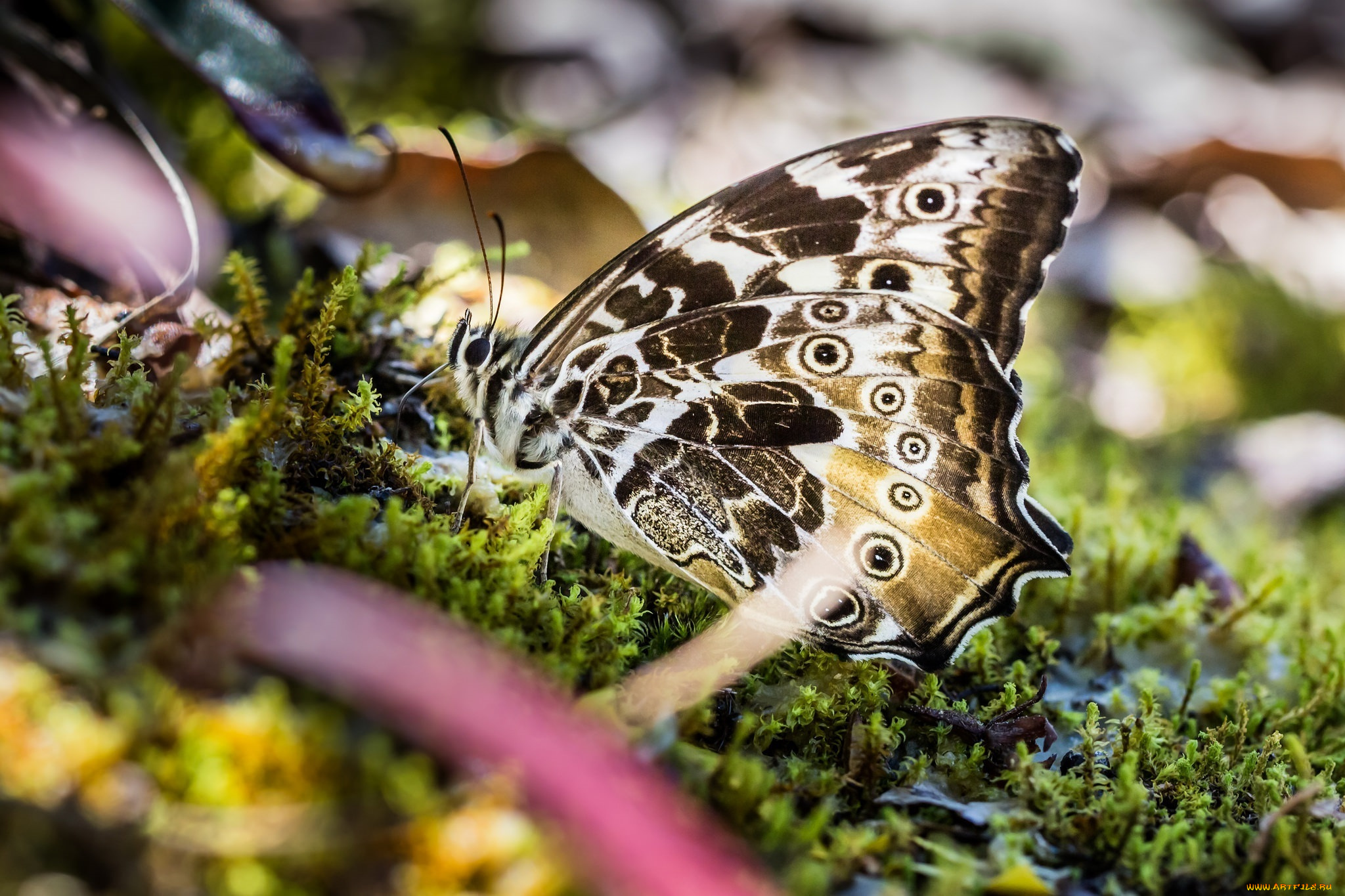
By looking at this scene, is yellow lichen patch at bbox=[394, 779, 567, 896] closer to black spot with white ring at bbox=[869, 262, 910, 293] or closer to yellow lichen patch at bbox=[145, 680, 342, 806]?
yellow lichen patch at bbox=[145, 680, 342, 806]

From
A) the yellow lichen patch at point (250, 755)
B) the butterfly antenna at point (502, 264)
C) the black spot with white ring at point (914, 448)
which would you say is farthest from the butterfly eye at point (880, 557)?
the yellow lichen patch at point (250, 755)

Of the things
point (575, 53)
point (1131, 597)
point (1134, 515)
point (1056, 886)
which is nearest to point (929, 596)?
point (1056, 886)

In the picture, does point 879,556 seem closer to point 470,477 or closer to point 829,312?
point 829,312

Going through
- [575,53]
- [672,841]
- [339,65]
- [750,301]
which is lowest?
[672,841]

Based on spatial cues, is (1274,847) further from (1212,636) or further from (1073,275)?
(1073,275)

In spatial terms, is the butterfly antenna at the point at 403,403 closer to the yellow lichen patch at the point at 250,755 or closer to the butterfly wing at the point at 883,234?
the butterfly wing at the point at 883,234

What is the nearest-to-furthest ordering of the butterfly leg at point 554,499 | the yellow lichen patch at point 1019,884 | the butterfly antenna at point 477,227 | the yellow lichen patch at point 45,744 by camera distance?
the yellow lichen patch at point 45,744 → the yellow lichen patch at point 1019,884 → the butterfly leg at point 554,499 → the butterfly antenna at point 477,227
